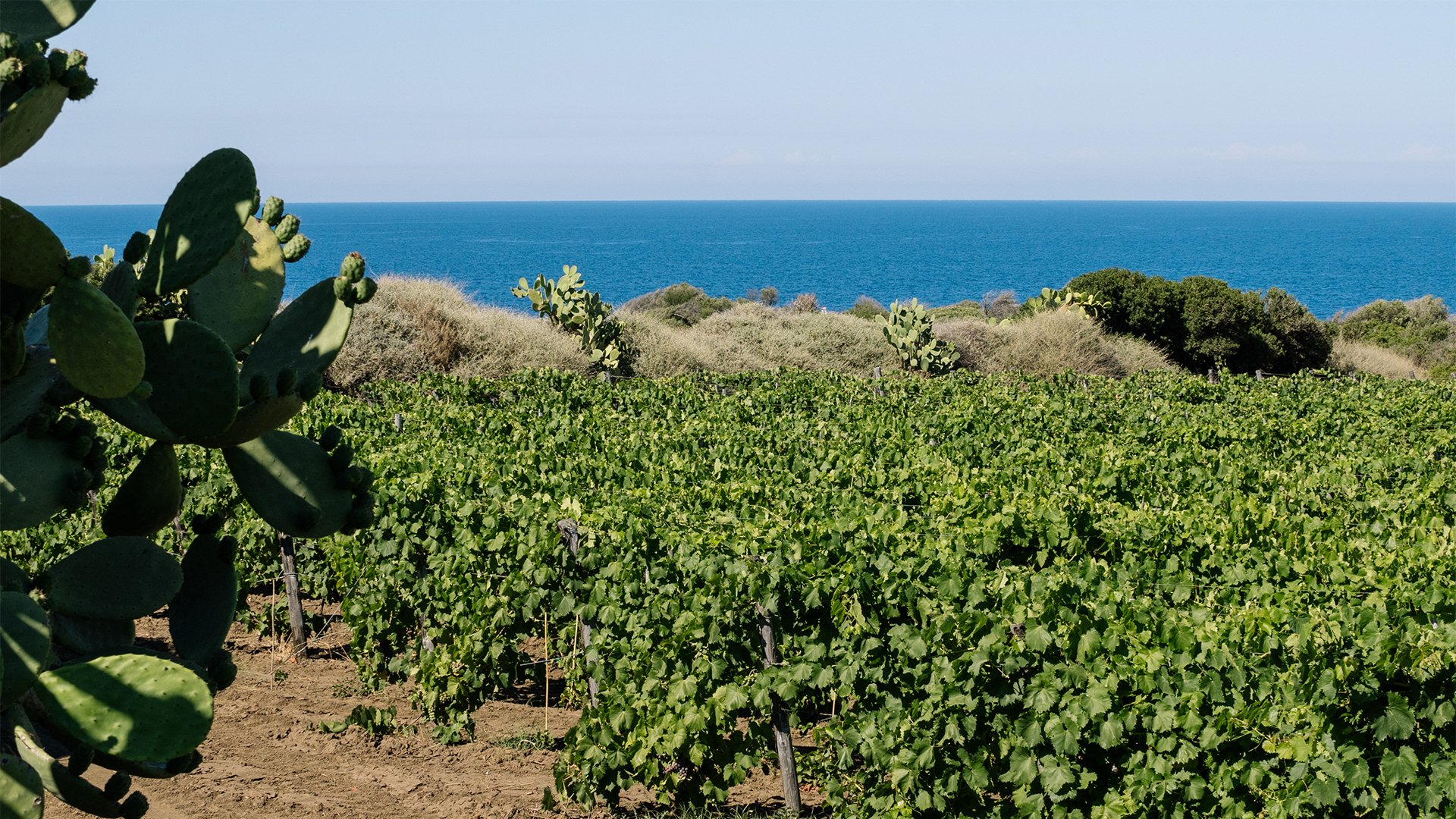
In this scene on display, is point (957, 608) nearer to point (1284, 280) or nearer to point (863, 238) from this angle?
point (1284, 280)

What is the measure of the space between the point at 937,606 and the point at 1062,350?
2616cm

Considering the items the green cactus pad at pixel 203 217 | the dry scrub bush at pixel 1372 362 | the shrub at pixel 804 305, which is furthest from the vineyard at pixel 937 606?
the shrub at pixel 804 305

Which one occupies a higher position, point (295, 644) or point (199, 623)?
point (199, 623)

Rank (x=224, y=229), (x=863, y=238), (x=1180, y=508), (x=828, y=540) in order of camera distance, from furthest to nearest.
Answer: (x=863, y=238) → (x=1180, y=508) → (x=828, y=540) → (x=224, y=229)

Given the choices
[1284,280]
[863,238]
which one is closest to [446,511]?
[1284,280]

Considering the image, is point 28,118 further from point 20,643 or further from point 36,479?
point 20,643

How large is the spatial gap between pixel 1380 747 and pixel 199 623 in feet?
14.8

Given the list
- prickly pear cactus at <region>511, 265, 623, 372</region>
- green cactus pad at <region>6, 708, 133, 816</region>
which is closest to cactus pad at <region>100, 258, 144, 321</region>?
green cactus pad at <region>6, 708, 133, 816</region>

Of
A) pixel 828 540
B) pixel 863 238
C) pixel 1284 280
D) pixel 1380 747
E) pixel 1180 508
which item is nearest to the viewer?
pixel 1380 747

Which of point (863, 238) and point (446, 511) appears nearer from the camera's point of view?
point (446, 511)

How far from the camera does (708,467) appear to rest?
9281 millimetres

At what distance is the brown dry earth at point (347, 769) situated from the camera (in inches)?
251

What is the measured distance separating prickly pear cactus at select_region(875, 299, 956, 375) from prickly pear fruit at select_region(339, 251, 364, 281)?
26.1m

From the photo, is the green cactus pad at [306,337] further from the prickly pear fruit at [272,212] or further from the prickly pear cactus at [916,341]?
the prickly pear cactus at [916,341]
